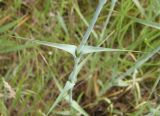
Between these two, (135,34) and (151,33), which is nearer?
(151,33)

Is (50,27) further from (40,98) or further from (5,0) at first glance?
(40,98)

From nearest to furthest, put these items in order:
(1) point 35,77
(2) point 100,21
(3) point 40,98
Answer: (3) point 40,98 < (1) point 35,77 < (2) point 100,21

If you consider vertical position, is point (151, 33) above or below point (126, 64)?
above

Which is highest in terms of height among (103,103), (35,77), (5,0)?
(5,0)

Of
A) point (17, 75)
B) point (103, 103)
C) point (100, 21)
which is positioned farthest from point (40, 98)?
point (100, 21)

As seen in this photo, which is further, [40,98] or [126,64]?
[126,64]

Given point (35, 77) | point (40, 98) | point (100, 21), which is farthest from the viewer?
point (100, 21)

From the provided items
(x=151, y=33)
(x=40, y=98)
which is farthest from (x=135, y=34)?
(x=40, y=98)

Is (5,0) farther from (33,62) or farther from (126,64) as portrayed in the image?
(126,64)

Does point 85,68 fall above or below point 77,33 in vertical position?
below
